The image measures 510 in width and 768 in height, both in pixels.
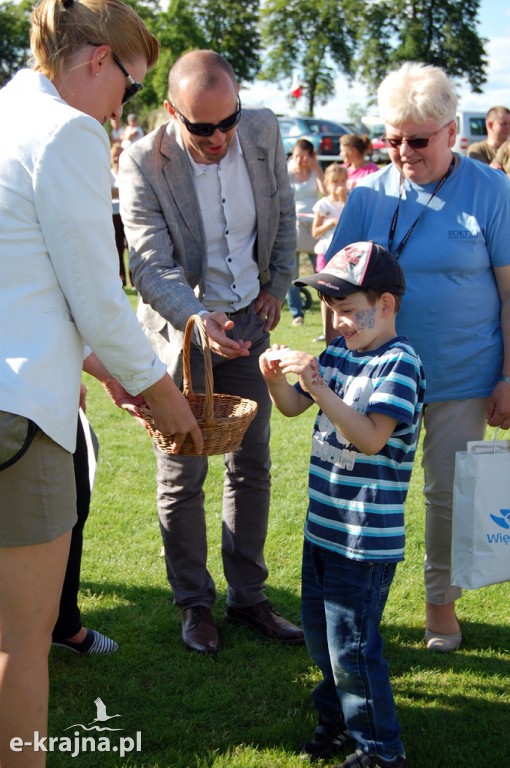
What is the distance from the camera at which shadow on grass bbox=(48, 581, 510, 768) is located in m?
2.87

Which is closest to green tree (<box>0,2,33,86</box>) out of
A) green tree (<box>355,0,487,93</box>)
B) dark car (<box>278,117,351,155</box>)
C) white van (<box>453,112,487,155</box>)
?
green tree (<box>355,0,487,93</box>)

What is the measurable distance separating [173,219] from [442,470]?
1.44m

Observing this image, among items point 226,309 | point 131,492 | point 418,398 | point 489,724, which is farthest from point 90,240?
point 131,492

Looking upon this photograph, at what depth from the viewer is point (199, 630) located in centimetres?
356

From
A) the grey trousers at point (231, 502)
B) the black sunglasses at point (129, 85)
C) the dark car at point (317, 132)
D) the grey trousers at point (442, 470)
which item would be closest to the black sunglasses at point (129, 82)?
the black sunglasses at point (129, 85)

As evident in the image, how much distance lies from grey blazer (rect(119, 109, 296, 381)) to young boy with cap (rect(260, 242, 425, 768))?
0.78m

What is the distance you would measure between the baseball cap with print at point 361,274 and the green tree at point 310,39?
54569mm

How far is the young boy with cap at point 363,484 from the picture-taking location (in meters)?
2.58

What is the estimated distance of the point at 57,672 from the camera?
3.39m

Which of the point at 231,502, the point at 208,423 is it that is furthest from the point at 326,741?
the point at 231,502

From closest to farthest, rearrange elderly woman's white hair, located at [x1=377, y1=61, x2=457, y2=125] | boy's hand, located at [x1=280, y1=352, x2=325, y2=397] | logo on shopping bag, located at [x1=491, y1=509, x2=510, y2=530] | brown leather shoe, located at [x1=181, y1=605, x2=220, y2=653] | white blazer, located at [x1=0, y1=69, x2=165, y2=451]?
white blazer, located at [x1=0, y1=69, x2=165, y2=451] → boy's hand, located at [x1=280, y1=352, x2=325, y2=397] → elderly woman's white hair, located at [x1=377, y1=61, x2=457, y2=125] → logo on shopping bag, located at [x1=491, y1=509, x2=510, y2=530] → brown leather shoe, located at [x1=181, y1=605, x2=220, y2=653]

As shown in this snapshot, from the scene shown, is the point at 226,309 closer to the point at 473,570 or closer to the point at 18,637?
the point at 473,570

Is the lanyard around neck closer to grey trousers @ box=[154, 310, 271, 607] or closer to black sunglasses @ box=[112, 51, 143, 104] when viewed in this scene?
grey trousers @ box=[154, 310, 271, 607]

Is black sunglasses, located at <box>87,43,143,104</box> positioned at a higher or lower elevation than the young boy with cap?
higher
